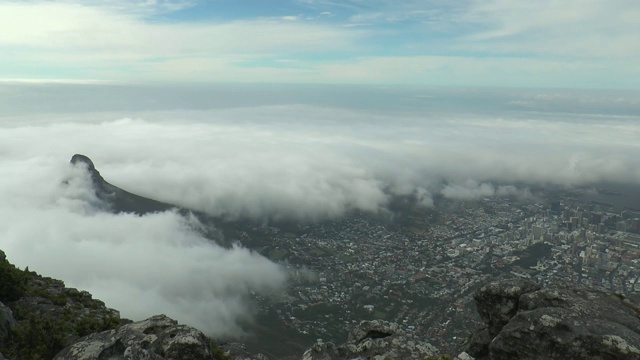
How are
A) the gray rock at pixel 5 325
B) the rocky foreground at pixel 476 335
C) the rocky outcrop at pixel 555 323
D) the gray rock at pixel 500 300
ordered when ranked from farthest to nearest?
the gray rock at pixel 500 300 → the gray rock at pixel 5 325 → the rocky foreground at pixel 476 335 → the rocky outcrop at pixel 555 323

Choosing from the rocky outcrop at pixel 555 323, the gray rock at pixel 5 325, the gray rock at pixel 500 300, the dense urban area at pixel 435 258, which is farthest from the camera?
the dense urban area at pixel 435 258

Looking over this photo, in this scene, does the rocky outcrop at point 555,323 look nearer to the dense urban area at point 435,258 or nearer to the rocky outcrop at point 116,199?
the dense urban area at point 435,258

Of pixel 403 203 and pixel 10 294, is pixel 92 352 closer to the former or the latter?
pixel 10 294

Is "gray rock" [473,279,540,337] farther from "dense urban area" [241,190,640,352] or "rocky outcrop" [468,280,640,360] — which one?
"dense urban area" [241,190,640,352]

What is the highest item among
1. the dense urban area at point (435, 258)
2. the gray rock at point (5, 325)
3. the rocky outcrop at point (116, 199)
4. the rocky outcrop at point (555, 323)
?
the rocky outcrop at point (555, 323)

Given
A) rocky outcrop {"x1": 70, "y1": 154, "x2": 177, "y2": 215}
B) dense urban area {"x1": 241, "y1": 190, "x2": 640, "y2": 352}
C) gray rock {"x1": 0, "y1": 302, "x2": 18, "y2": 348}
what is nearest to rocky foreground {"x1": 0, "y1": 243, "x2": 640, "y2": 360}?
gray rock {"x1": 0, "y1": 302, "x2": 18, "y2": 348}

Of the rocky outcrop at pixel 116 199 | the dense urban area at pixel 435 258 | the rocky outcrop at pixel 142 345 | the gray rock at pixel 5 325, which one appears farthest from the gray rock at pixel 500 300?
the rocky outcrop at pixel 116 199

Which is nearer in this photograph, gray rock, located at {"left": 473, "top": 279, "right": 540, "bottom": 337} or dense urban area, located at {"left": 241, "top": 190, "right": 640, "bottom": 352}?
gray rock, located at {"left": 473, "top": 279, "right": 540, "bottom": 337}
